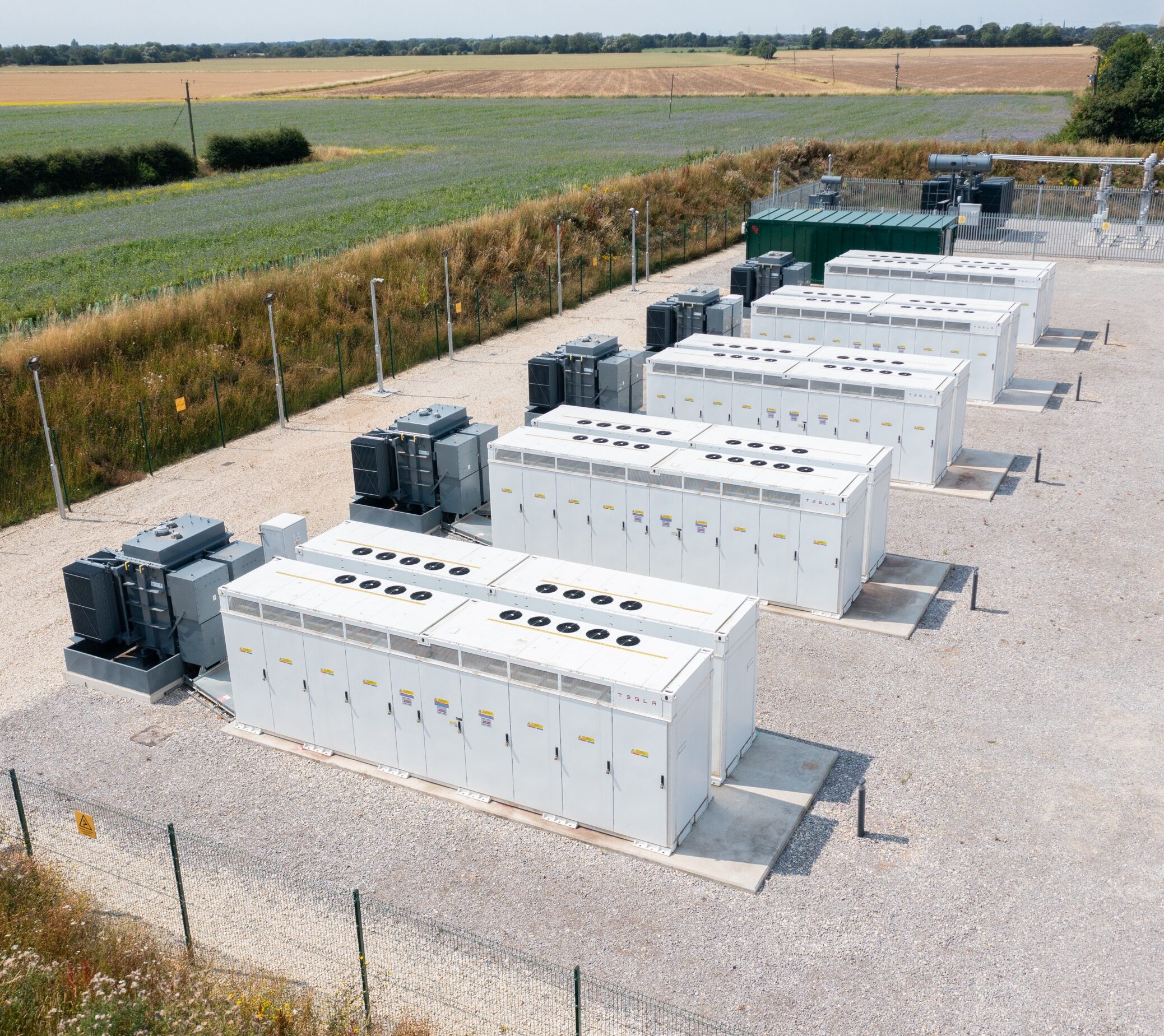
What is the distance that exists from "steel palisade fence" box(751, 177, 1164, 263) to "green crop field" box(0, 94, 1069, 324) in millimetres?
13068

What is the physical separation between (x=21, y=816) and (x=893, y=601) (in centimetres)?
1424

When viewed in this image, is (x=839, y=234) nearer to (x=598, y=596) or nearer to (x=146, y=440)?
(x=146, y=440)

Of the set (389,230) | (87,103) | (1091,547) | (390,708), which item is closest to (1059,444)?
(1091,547)

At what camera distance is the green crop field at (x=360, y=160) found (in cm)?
4597

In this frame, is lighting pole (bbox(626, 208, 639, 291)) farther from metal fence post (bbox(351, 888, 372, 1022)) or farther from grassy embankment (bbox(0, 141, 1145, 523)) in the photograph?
metal fence post (bbox(351, 888, 372, 1022))

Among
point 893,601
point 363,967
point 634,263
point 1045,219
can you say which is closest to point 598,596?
point 363,967

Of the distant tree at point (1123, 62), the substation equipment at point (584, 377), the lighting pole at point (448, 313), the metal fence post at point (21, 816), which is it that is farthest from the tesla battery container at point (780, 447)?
the distant tree at point (1123, 62)

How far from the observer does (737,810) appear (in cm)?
1458

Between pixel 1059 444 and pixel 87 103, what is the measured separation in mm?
126825

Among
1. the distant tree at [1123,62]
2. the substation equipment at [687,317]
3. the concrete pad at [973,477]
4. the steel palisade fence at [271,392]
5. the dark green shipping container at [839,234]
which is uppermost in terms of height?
the distant tree at [1123,62]

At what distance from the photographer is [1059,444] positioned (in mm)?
27875

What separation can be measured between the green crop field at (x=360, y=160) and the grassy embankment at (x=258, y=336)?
5690 mm

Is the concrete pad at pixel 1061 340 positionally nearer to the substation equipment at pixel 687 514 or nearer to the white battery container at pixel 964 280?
the white battery container at pixel 964 280

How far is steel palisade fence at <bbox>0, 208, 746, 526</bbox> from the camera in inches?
1043
